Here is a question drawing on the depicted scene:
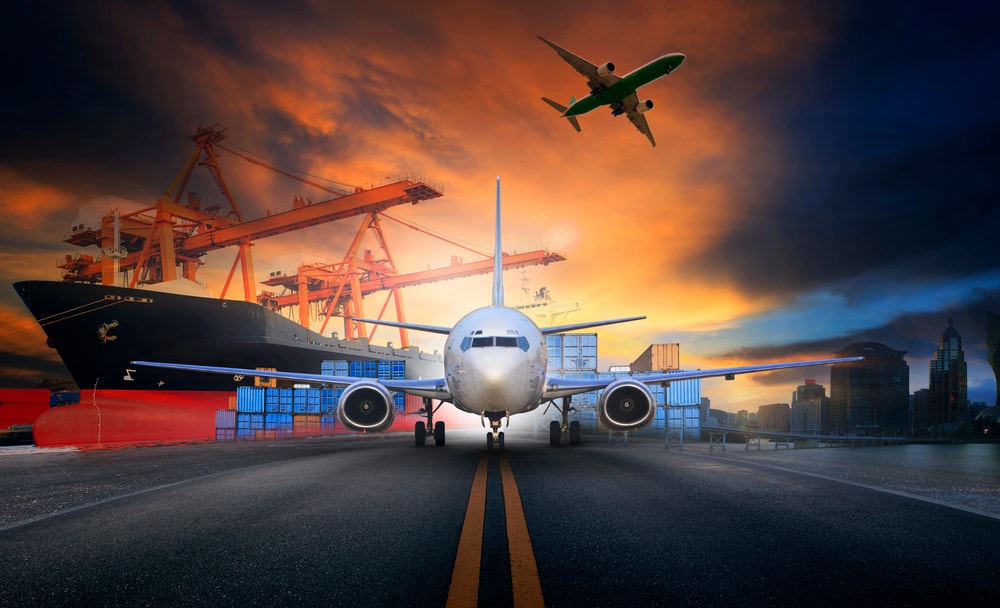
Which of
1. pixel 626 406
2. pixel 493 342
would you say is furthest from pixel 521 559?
pixel 626 406

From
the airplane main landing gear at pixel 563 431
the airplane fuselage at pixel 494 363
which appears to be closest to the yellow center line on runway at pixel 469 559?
the airplane fuselage at pixel 494 363

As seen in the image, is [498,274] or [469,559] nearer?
[469,559]

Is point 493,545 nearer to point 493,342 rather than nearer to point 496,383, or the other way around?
point 496,383

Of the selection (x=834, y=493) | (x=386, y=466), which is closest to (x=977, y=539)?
(x=834, y=493)

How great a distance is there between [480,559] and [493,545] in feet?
1.45

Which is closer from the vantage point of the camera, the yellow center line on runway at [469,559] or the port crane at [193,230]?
the yellow center line on runway at [469,559]

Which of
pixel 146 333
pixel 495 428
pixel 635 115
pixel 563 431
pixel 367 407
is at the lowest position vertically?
pixel 563 431

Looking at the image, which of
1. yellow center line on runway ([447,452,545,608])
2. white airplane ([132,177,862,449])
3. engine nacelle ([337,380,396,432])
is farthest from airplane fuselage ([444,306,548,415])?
yellow center line on runway ([447,452,545,608])

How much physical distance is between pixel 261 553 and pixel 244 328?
125ft

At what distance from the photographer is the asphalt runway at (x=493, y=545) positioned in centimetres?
319

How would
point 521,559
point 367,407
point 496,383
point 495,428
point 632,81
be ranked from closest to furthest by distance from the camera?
point 521,559 < point 496,383 < point 495,428 < point 367,407 < point 632,81

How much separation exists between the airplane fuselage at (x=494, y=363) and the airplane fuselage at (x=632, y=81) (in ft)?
45.2

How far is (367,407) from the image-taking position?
15141mm

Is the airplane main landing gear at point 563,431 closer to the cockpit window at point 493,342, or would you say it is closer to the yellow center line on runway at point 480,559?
the cockpit window at point 493,342
